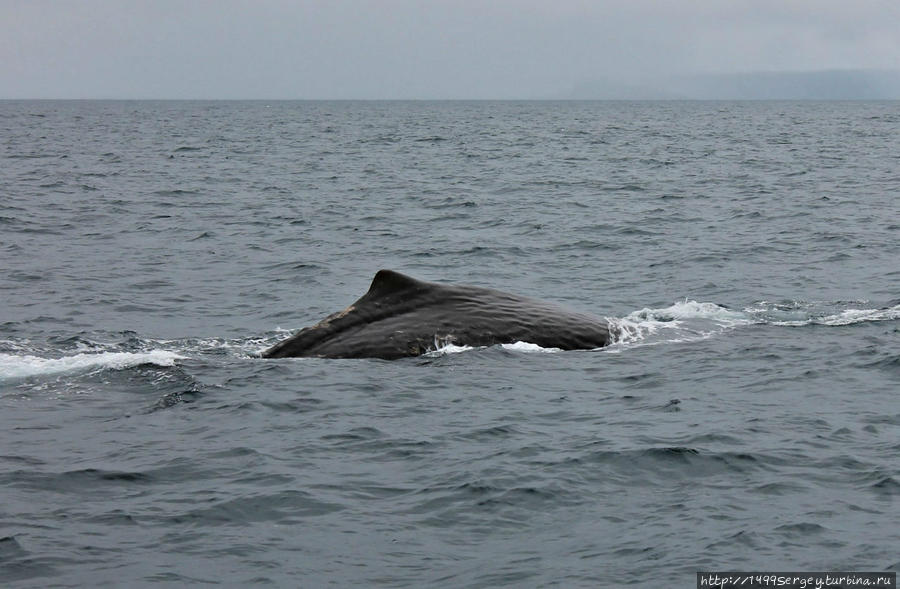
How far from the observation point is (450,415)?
1247 cm

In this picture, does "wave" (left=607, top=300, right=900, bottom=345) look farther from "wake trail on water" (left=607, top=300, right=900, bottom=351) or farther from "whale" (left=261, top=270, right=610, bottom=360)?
"whale" (left=261, top=270, right=610, bottom=360)

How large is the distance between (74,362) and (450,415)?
550 cm

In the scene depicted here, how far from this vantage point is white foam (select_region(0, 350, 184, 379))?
14461 mm

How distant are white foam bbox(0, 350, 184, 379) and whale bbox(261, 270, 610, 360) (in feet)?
4.82

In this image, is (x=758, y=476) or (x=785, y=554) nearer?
(x=785, y=554)

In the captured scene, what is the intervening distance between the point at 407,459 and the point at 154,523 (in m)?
2.63

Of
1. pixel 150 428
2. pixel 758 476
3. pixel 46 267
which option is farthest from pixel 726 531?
pixel 46 267

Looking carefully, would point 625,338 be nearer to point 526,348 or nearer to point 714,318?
point 526,348

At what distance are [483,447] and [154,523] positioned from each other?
3.44m

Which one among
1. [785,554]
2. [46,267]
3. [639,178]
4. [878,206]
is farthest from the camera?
[639,178]

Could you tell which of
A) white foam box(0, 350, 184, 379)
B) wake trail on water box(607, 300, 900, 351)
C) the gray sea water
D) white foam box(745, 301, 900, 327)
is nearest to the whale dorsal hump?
the gray sea water

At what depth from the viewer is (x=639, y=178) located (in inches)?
1893

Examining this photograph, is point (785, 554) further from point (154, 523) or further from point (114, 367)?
point (114, 367)

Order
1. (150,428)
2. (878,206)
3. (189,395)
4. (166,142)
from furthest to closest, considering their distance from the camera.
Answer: (166,142) → (878,206) → (189,395) → (150,428)
